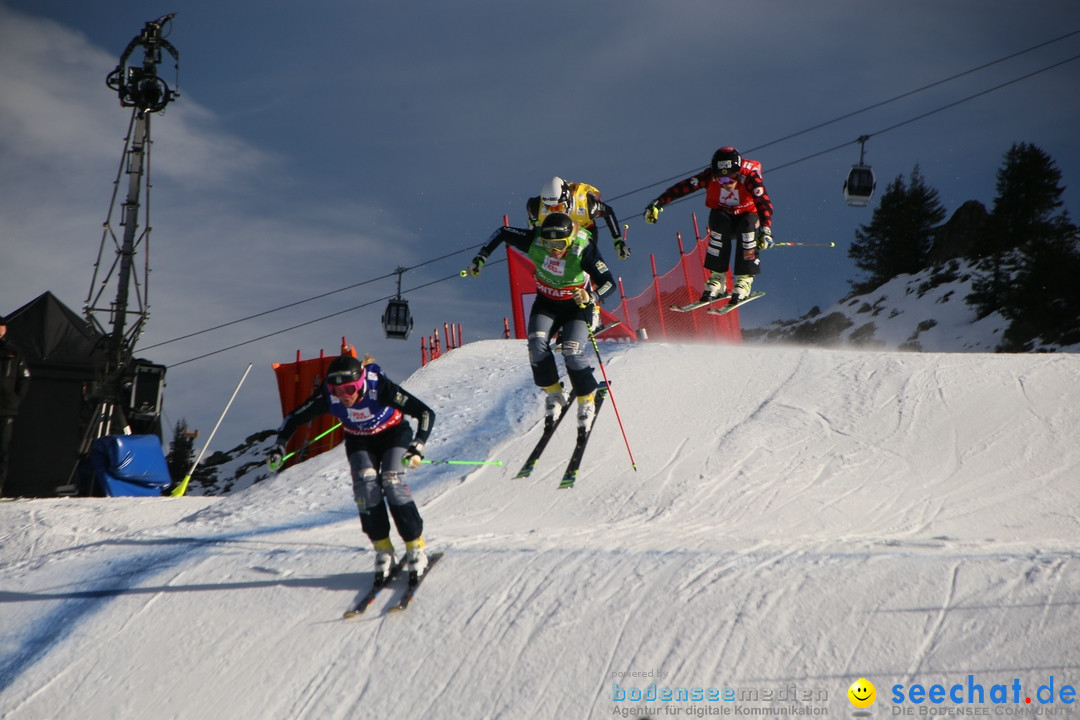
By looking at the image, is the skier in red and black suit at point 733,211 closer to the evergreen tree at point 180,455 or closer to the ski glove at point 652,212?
the ski glove at point 652,212

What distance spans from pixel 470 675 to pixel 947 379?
9841mm

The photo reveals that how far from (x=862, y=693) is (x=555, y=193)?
6026 millimetres

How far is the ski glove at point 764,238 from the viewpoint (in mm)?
10336

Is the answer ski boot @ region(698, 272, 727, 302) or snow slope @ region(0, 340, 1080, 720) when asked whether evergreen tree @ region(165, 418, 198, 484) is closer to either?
snow slope @ region(0, 340, 1080, 720)

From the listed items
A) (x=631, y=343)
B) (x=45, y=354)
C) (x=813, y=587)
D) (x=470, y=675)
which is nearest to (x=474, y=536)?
(x=470, y=675)

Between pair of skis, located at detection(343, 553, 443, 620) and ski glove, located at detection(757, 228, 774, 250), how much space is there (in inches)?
220

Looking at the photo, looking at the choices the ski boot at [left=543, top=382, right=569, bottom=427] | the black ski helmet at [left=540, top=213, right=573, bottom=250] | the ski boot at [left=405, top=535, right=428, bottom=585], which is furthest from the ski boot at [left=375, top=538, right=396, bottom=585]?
the black ski helmet at [left=540, top=213, right=573, bottom=250]

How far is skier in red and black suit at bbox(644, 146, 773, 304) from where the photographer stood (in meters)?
10.3

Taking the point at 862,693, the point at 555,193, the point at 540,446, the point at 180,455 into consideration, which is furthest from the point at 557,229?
the point at 180,455

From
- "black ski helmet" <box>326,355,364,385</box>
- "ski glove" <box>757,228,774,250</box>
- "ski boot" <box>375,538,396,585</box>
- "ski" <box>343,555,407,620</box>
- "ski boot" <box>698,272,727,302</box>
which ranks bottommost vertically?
"ski" <box>343,555,407,620</box>

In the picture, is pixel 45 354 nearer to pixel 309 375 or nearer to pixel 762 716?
pixel 309 375

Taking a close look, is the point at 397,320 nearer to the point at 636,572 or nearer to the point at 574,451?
the point at 574,451

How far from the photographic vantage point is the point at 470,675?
6023 mm

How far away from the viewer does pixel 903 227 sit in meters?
51.4
